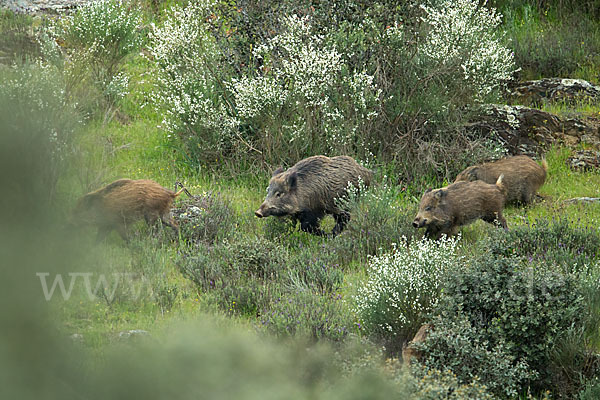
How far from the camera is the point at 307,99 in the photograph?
9891 mm

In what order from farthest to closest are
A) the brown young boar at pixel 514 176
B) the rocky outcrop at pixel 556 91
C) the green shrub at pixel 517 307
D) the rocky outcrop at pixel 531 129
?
the rocky outcrop at pixel 556 91 < the rocky outcrop at pixel 531 129 < the brown young boar at pixel 514 176 < the green shrub at pixel 517 307

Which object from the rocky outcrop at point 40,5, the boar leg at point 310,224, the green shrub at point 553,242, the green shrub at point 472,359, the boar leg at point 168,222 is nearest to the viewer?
the green shrub at point 472,359

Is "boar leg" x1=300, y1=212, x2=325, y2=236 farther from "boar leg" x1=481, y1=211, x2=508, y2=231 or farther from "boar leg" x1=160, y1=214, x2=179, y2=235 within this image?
"boar leg" x1=481, y1=211, x2=508, y2=231

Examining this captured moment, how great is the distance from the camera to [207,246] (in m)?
7.47

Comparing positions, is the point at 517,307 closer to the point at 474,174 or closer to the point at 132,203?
the point at 132,203

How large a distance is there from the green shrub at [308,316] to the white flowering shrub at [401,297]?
0.68 feet

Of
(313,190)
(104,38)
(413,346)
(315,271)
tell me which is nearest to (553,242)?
(315,271)

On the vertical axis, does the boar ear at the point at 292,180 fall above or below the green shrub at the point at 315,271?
above

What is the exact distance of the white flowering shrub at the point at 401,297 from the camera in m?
5.54

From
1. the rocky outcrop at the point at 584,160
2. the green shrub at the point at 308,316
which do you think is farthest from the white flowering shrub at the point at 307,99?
the green shrub at the point at 308,316

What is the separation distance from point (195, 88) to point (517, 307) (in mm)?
7266

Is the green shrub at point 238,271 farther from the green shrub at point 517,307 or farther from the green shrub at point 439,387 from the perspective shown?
the green shrub at point 439,387

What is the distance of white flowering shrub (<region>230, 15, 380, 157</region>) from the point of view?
9.65m

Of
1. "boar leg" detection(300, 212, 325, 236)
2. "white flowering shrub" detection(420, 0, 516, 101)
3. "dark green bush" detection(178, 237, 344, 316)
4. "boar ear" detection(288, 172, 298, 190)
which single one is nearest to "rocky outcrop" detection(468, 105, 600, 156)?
"white flowering shrub" detection(420, 0, 516, 101)
